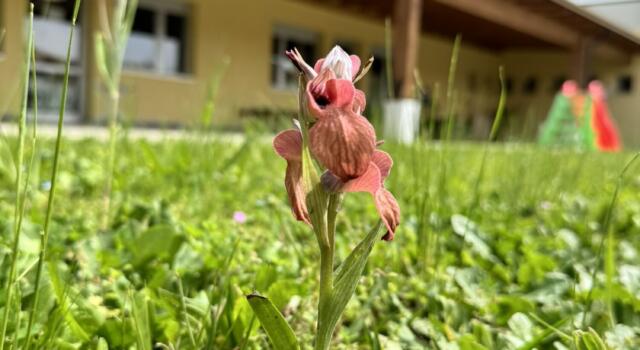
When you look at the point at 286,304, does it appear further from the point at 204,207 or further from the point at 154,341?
the point at 204,207

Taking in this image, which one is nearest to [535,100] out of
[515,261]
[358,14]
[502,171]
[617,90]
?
[617,90]

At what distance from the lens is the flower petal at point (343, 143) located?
35 centimetres

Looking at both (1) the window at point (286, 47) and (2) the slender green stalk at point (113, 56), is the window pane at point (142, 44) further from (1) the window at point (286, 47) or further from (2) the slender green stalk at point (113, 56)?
(2) the slender green stalk at point (113, 56)

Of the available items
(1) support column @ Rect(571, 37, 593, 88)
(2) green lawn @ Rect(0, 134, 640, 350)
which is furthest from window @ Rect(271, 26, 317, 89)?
(2) green lawn @ Rect(0, 134, 640, 350)

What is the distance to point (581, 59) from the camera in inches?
566

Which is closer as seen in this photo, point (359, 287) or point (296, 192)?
point (296, 192)

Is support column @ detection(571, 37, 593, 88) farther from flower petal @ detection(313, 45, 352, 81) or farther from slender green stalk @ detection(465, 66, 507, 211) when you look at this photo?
flower petal @ detection(313, 45, 352, 81)

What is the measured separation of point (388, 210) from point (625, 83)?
20.8 m

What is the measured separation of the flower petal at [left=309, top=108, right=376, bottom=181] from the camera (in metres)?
0.35

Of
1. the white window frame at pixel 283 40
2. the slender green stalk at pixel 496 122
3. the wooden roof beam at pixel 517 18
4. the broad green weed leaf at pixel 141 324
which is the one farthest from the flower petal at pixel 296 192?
the white window frame at pixel 283 40

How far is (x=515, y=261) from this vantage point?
112cm

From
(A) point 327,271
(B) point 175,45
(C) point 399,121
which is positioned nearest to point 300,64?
(A) point 327,271

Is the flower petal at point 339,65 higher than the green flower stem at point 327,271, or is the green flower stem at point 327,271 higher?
the flower petal at point 339,65

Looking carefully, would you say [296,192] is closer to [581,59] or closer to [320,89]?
[320,89]
